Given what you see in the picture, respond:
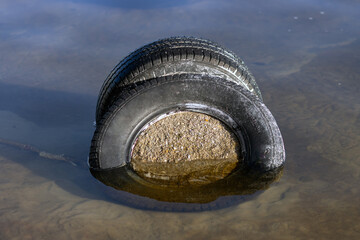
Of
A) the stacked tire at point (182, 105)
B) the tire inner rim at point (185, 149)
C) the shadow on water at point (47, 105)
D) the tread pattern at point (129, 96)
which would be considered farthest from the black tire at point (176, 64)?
the shadow on water at point (47, 105)

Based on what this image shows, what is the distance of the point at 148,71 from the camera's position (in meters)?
3.73

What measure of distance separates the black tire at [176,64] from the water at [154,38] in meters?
0.94

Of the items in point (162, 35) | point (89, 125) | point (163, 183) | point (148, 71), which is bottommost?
point (163, 183)

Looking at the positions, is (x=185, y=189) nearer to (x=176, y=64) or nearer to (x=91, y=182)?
(x=91, y=182)

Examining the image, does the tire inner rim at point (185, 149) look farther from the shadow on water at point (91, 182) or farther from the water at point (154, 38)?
the water at point (154, 38)

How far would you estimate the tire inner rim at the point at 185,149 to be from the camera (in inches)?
144

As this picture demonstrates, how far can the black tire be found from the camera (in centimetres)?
372

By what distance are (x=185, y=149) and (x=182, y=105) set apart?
401 mm

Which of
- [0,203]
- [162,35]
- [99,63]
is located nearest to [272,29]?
[162,35]

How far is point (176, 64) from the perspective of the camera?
3.73 meters

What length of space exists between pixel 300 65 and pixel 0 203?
454cm

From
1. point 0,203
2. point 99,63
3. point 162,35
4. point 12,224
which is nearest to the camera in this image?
point 12,224

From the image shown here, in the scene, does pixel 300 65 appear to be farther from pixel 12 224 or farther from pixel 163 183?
pixel 12 224

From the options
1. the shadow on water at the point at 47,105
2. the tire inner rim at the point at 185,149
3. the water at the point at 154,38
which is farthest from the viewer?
the shadow on water at the point at 47,105
